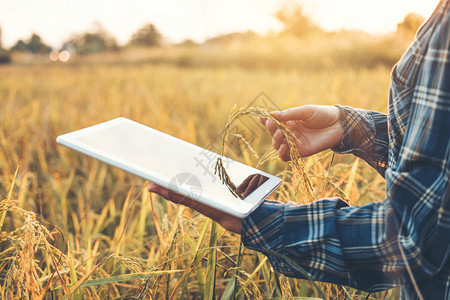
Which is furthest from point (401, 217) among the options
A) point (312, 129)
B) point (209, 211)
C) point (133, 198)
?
point (133, 198)

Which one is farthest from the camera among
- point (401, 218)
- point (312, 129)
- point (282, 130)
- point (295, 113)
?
point (312, 129)

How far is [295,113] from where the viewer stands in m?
0.90

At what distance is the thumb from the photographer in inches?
33.5

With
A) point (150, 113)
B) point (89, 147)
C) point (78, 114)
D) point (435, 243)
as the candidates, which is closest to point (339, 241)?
point (435, 243)

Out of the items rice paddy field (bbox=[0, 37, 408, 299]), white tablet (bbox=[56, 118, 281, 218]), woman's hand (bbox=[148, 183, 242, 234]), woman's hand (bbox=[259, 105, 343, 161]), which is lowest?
rice paddy field (bbox=[0, 37, 408, 299])

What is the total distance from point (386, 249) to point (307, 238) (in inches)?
4.8

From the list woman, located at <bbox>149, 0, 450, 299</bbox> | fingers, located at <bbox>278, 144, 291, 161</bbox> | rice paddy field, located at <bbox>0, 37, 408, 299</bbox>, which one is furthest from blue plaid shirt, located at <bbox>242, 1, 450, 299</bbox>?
fingers, located at <bbox>278, 144, 291, 161</bbox>

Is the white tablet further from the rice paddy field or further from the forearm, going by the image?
the forearm

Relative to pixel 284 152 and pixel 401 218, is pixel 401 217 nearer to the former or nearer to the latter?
pixel 401 218

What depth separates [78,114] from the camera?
3092 millimetres

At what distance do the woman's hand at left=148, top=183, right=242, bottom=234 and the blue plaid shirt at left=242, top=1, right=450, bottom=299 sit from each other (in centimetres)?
4

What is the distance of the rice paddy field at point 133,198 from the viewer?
838 millimetres

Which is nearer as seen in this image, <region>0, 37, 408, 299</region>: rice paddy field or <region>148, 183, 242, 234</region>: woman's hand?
A: <region>148, 183, 242, 234</region>: woman's hand

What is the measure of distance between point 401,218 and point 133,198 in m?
1.43
